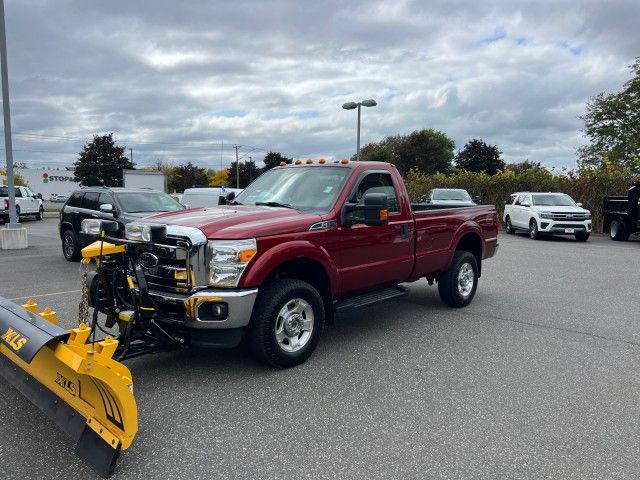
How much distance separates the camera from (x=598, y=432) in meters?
3.57

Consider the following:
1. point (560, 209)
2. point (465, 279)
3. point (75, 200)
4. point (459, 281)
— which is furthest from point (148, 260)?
point (560, 209)

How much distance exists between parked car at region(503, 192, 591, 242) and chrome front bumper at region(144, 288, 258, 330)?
54.1 ft

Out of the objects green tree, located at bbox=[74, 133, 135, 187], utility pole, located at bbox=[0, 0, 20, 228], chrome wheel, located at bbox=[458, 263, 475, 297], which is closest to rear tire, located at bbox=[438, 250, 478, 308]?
chrome wheel, located at bbox=[458, 263, 475, 297]

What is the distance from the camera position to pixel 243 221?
4590 millimetres

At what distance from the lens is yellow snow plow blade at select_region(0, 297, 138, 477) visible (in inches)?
117

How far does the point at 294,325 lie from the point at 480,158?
197 ft

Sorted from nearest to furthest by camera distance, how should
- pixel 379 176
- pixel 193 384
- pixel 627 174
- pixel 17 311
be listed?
pixel 17 311
pixel 193 384
pixel 379 176
pixel 627 174

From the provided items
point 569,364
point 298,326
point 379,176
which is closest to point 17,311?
point 298,326

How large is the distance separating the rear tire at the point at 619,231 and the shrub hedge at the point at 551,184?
3.99 meters

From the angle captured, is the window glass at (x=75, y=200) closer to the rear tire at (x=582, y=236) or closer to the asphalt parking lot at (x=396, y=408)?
the asphalt parking lot at (x=396, y=408)

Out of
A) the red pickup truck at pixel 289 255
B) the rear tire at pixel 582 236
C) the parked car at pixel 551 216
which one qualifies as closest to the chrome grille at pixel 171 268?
the red pickup truck at pixel 289 255

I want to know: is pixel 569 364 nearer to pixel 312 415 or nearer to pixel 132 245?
pixel 312 415

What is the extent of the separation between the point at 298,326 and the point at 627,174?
22483 mm

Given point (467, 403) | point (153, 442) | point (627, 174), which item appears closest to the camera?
point (153, 442)
